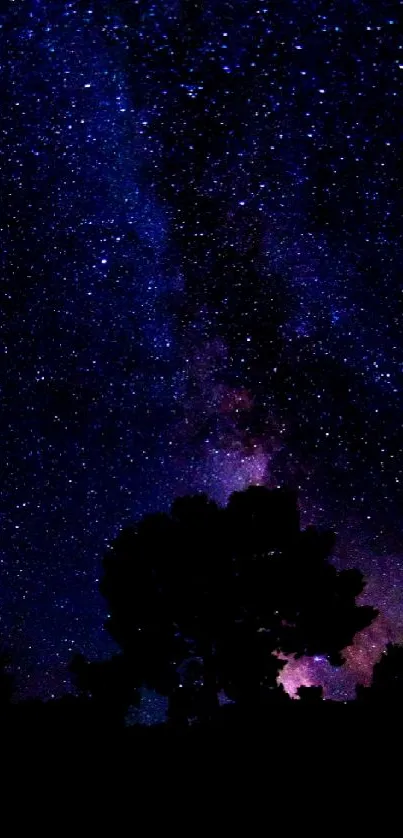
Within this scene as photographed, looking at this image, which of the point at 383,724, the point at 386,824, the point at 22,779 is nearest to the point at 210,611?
the point at 383,724

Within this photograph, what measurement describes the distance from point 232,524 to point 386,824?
415 inches

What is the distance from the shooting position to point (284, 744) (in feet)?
19.2

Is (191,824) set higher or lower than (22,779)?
lower

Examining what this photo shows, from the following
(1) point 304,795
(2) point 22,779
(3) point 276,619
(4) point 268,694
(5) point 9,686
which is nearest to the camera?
(1) point 304,795

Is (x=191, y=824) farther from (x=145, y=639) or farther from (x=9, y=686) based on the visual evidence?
(x=9, y=686)

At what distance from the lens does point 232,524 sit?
14672mm

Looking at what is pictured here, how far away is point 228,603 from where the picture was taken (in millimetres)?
13688

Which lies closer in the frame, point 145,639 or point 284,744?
point 284,744

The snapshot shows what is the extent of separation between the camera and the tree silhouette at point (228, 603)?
13.7 m

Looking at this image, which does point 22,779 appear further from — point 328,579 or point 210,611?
point 328,579

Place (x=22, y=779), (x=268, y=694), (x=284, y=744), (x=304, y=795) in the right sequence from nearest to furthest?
(x=304, y=795), (x=22, y=779), (x=284, y=744), (x=268, y=694)

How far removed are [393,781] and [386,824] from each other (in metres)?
0.70

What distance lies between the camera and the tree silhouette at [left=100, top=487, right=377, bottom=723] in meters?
13.7

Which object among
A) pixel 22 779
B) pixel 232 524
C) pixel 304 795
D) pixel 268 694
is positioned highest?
pixel 232 524
